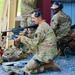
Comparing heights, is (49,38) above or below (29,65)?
above

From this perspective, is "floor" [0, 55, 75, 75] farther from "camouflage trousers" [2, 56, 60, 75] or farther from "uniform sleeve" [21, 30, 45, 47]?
"uniform sleeve" [21, 30, 45, 47]

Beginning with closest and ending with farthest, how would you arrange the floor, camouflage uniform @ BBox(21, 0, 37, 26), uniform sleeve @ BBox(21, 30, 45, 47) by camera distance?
uniform sleeve @ BBox(21, 30, 45, 47) → the floor → camouflage uniform @ BBox(21, 0, 37, 26)

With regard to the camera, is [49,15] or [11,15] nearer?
[11,15]

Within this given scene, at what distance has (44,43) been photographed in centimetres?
683

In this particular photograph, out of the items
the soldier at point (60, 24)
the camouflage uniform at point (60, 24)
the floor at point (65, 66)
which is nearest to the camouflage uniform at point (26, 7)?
the soldier at point (60, 24)

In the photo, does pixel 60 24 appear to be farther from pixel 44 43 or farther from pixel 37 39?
pixel 37 39

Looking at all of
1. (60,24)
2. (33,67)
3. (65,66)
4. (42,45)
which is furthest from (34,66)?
(60,24)

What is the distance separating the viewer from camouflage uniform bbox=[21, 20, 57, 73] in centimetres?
675

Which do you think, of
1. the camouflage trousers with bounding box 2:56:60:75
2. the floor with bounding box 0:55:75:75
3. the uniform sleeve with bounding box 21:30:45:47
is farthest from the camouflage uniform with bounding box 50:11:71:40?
the uniform sleeve with bounding box 21:30:45:47

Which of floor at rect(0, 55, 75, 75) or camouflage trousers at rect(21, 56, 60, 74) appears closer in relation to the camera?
camouflage trousers at rect(21, 56, 60, 74)

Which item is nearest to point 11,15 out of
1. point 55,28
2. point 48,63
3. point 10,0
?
point 10,0

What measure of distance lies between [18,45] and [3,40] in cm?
61

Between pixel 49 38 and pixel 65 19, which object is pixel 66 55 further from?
pixel 49 38

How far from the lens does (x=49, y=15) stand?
34.0 ft
